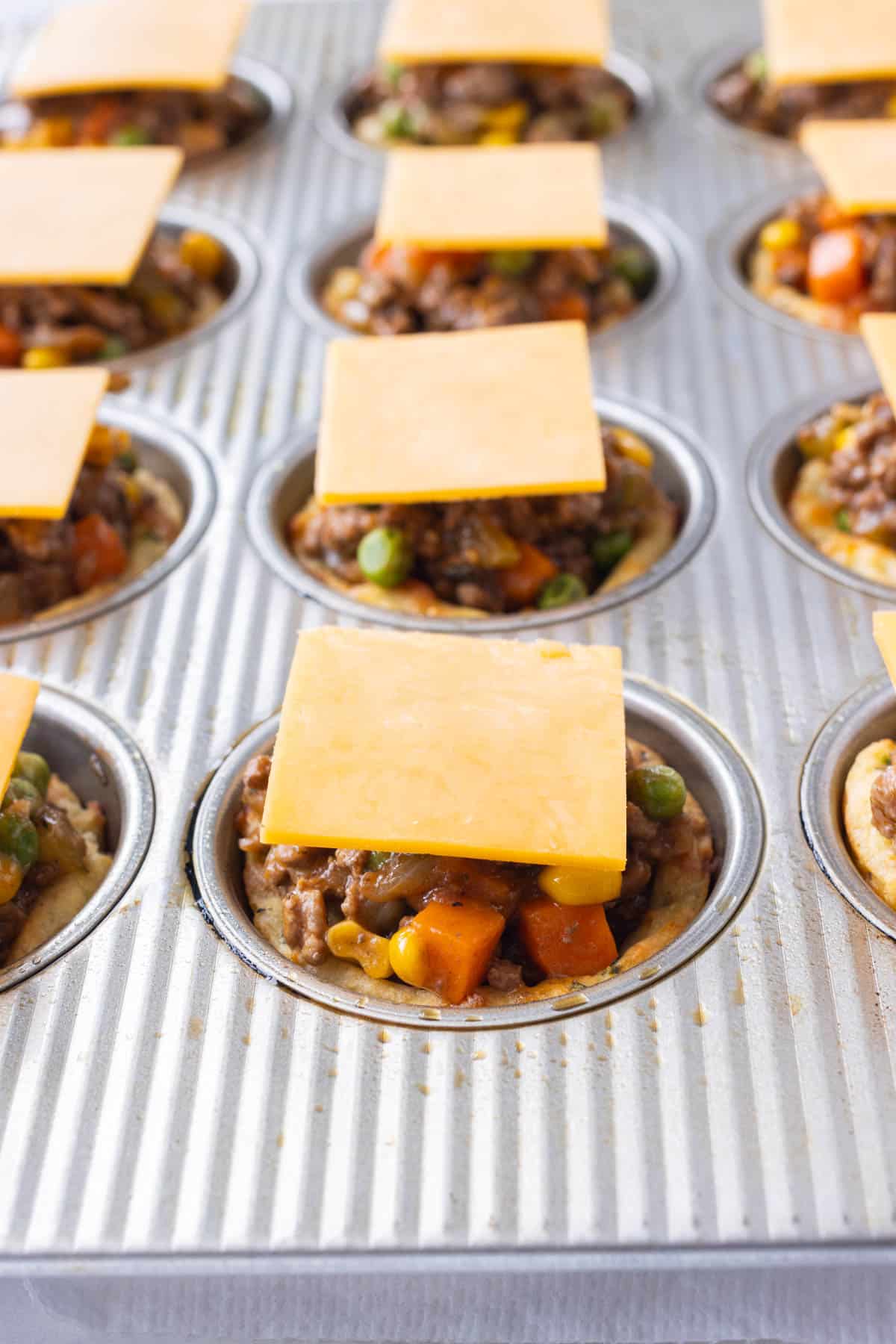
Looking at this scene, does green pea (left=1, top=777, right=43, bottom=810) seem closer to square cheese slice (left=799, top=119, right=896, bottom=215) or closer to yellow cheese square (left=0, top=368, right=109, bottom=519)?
yellow cheese square (left=0, top=368, right=109, bottom=519)

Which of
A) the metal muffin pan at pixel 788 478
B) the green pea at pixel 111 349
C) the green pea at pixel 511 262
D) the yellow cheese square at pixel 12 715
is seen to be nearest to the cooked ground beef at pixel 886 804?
the metal muffin pan at pixel 788 478

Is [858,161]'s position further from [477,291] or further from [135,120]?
[135,120]

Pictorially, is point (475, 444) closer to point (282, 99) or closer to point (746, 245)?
point (746, 245)

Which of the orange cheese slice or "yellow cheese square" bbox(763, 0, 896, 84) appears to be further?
"yellow cheese square" bbox(763, 0, 896, 84)

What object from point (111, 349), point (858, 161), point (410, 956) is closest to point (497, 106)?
point (858, 161)

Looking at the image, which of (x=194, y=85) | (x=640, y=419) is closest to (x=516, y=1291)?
(x=640, y=419)

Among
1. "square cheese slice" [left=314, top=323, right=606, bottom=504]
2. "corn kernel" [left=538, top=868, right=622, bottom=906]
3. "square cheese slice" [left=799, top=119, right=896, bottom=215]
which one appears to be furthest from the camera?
"square cheese slice" [left=799, top=119, right=896, bottom=215]

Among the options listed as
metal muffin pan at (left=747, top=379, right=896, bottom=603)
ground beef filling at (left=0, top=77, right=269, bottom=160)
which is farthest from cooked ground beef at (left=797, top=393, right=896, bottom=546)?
ground beef filling at (left=0, top=77, right=269, bottom=160)
